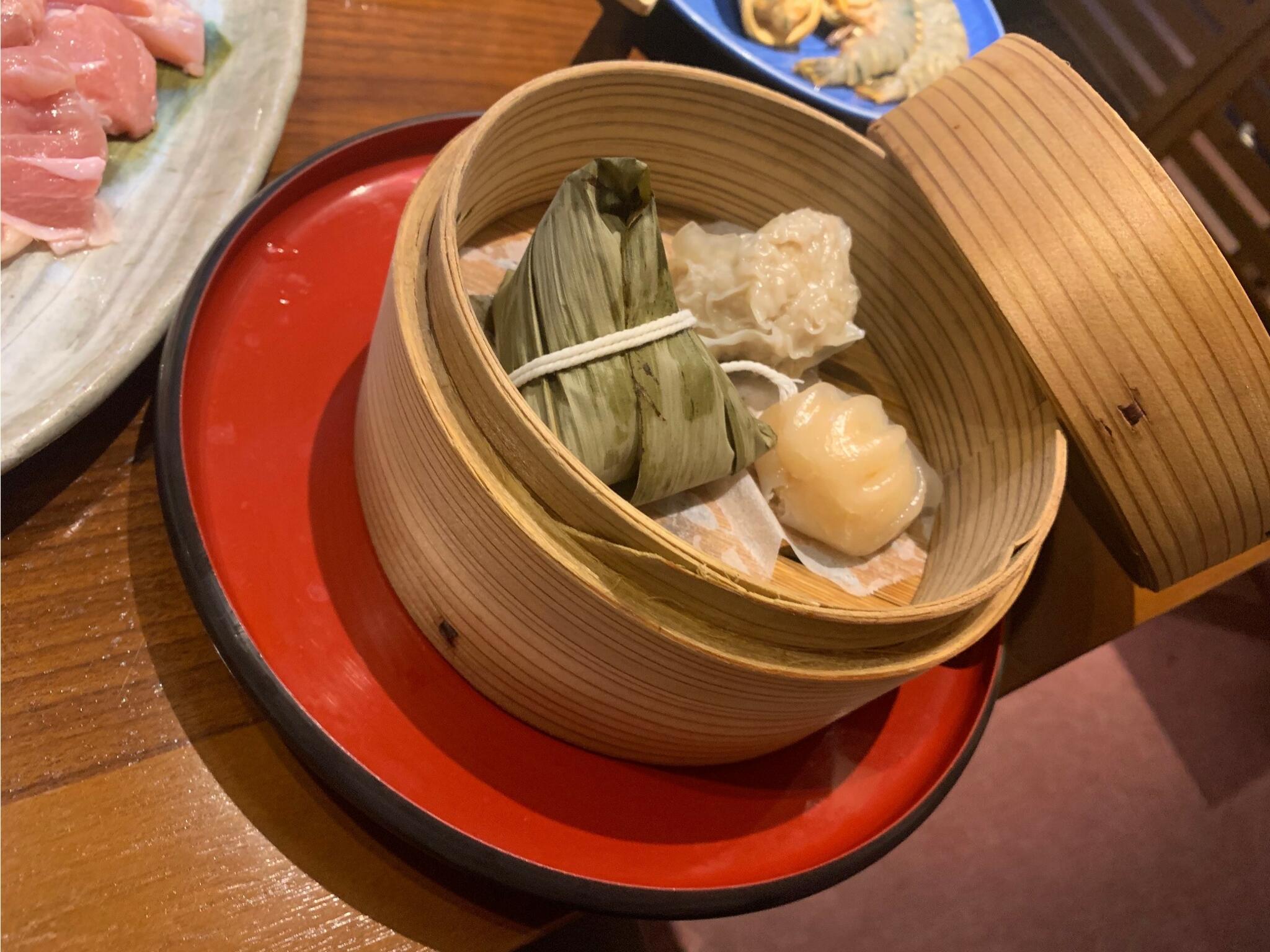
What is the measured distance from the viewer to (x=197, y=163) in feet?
3.89

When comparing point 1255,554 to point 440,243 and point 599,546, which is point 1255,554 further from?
point 440,243

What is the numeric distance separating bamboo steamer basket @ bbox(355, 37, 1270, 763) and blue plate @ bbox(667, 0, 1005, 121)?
17.9 inches

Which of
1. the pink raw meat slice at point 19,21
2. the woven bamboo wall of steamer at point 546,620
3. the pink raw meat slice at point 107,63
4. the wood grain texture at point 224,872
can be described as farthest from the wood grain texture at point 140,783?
the pink raw meat slice at point 19,21

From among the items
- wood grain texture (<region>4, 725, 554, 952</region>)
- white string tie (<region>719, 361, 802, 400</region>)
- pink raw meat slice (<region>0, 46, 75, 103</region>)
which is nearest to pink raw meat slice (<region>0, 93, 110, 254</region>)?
pink raw meat slice (<region>0, 46, 75, 103</region>)

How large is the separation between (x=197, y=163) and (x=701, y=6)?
1.02 m

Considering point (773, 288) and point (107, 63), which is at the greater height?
point (773, 288)

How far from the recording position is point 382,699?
0.88m

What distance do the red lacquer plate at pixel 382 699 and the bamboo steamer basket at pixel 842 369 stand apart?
6cm

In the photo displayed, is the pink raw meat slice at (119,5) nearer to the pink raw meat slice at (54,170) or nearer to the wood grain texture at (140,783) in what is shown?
the pink raw meat slice at (54,170)

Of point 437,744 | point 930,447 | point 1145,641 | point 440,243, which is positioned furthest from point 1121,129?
point 1145,641

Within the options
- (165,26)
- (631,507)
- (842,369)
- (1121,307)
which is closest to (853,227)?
(842,369)

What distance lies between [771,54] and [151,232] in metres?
1.21

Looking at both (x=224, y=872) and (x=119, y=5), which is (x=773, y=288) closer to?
(x=224, y=872)

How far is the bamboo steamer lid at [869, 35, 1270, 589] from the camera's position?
92 centimetres
